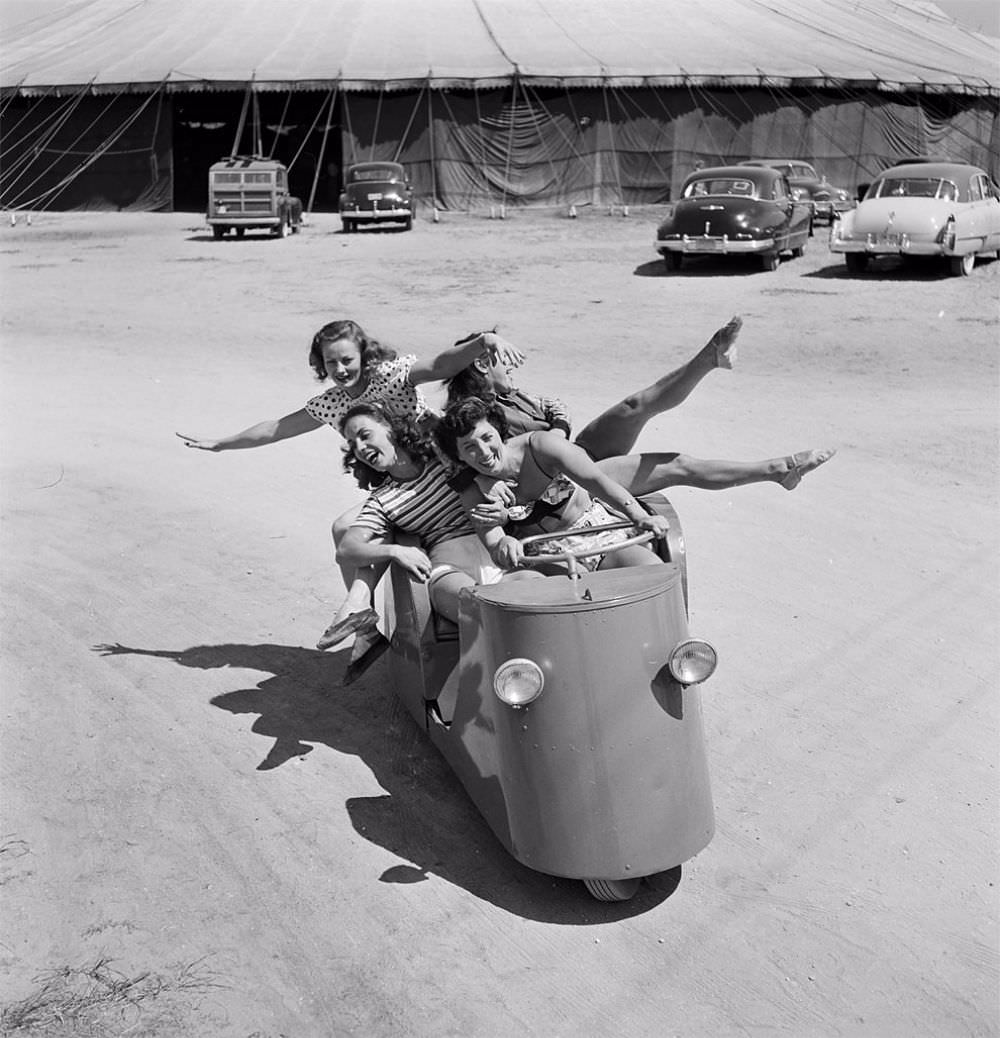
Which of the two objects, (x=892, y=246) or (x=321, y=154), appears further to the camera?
(x=321, y=154)

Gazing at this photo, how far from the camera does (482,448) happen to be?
5145mm

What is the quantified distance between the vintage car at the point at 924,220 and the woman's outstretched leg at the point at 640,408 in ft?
46.2

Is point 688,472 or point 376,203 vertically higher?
point 688,472

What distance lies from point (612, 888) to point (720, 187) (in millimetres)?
19054

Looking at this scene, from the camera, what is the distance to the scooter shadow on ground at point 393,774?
15.3 feet

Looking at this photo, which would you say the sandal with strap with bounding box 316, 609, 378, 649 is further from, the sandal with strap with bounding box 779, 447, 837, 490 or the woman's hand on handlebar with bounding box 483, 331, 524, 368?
the sandal with strap with bounding box 779, 447, 837, 490

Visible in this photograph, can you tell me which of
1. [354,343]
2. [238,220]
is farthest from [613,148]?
[354,343]

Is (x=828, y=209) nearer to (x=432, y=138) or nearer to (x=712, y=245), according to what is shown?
(x=712, y=245)

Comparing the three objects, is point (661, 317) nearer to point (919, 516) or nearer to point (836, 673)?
point (919, 516)

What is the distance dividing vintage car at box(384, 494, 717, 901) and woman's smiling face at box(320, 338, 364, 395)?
1.72m

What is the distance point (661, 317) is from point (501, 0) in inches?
1150

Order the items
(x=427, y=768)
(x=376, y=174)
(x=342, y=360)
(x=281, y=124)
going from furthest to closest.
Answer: (x=281, y=124) < (x=376, y=174) < (x=342, y=360) < (x=427, y=768)

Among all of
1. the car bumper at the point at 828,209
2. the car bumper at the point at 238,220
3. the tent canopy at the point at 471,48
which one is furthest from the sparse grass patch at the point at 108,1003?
the tent canopy at the point at 471,48

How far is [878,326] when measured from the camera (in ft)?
52.6
